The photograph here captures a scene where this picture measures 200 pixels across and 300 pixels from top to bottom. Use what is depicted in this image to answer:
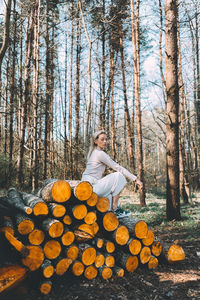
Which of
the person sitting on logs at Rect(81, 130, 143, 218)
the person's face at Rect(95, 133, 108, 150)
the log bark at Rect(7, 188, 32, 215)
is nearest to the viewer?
the log bark at Rect(7, 188, 32, 215)

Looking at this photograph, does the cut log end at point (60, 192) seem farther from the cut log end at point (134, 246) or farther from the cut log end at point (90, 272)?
the cut log end at point (134, 246)

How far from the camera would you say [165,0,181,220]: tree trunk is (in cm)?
572

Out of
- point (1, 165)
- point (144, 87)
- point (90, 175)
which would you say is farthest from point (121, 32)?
point (90, 175)

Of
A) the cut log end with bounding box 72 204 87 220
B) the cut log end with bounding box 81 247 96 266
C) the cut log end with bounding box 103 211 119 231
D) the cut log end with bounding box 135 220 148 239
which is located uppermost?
the cut log end with bounding box 72 204 87 220

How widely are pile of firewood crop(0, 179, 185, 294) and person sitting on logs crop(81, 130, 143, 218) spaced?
0.72ft

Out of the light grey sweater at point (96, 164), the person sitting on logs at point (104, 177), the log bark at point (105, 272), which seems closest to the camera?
the log bark at point (105, 272)

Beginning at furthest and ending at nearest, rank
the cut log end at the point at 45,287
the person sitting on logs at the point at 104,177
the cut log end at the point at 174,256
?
1. the person sitting on logs at the point at 104,177
2. the cut log end at the point at 174,256
3. the cut log end at the point at 45,287

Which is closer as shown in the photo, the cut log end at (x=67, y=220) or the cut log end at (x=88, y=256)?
the cut log end at (x=88, y=256)

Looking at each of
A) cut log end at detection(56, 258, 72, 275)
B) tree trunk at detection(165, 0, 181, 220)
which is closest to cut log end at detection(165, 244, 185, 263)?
cut log end at detection(56, 258, 72, 275)

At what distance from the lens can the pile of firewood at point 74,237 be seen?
2.71 meters

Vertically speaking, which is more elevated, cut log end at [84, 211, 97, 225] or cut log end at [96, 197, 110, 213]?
cut log end at [96, 197, 110, 213]

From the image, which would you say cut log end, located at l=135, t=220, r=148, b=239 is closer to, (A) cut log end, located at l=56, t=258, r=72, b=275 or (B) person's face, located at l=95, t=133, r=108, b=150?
(A) cut log end, located at l=56, t=258, r=72, b=275

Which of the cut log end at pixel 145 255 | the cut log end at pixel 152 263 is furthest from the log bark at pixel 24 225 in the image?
the cut log end at pixel 152 263

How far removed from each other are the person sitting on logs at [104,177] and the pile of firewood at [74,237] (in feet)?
0.72
